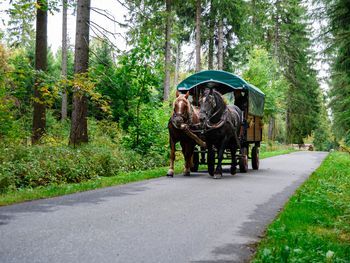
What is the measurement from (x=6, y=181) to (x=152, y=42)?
25.7 feet

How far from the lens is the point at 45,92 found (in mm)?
10727

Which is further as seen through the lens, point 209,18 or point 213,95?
point 209,18

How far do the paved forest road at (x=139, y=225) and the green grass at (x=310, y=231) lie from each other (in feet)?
0.85

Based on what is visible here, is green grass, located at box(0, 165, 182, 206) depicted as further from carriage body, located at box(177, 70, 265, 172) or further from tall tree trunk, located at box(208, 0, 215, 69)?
tall tree trunk, located at box(208, 0, 215, 69)

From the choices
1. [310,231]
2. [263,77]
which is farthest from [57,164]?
[263,77]

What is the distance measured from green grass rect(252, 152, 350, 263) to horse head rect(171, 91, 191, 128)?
3675mm

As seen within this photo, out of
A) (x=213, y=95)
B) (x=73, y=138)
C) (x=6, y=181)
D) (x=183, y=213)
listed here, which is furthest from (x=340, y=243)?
(x=73, y=138)

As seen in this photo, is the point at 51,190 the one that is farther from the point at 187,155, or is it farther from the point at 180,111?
the point at 187,155

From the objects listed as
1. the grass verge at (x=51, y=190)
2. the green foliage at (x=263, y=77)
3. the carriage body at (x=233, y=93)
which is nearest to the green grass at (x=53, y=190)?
the grass verge at (x=51, y=190)

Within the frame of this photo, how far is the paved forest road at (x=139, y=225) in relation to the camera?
453 cm

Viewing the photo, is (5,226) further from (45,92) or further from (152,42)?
(152,42)

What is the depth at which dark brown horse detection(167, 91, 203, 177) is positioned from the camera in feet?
38.3

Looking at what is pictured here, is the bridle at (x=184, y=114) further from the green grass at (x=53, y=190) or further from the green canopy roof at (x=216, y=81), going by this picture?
the green canopy roof at (x=216, y=81)

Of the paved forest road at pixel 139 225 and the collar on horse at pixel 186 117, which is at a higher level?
the collar on horse at pixel 186 117
